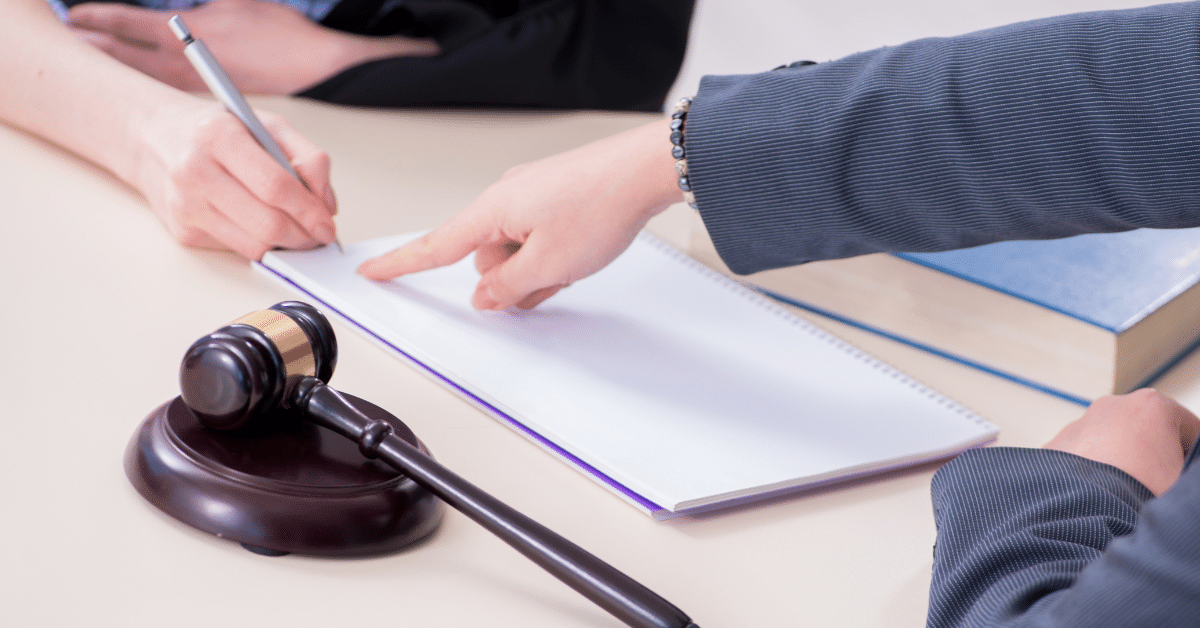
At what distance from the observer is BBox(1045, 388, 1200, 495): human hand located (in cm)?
55

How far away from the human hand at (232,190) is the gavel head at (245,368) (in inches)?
10.8

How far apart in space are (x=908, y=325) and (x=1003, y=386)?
0.29 ft

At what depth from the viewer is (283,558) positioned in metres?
0.43

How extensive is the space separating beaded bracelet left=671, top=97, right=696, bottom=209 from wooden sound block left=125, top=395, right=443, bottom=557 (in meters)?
0.32

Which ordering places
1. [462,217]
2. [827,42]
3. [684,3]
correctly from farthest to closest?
[827,42], [684,3], [462,217]

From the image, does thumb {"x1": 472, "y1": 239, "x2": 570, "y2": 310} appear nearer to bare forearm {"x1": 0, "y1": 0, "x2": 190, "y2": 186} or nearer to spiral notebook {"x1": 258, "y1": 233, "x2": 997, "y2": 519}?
spiral notebook {"x1": 258, "y1": 233, "x2": 997, "y2": 519}

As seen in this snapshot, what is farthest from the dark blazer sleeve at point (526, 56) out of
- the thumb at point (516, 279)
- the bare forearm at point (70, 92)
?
A: the thumb at point (516, 279)

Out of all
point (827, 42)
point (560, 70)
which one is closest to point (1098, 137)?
point (560, 70)

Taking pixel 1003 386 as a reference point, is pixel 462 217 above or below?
above

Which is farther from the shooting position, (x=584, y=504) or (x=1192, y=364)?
(x=1192, y=364)

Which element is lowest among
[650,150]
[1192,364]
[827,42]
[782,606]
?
[827,42]

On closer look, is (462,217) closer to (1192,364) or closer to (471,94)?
(471,94)

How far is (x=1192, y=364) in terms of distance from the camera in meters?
0.80

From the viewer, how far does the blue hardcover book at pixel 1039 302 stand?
2.36 ft
